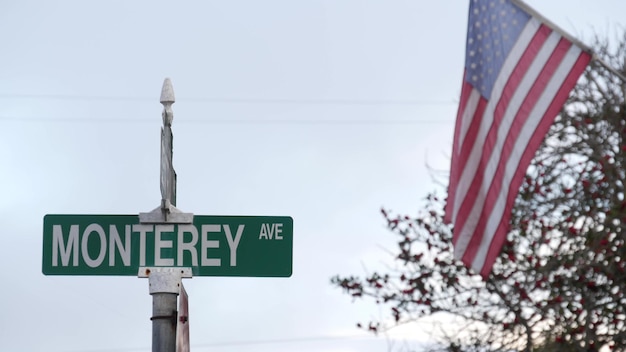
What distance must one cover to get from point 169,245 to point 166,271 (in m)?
0.15

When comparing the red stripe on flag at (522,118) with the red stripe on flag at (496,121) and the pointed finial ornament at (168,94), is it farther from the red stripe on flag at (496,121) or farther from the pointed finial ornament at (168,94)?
the pointed finial ornament at (168,94)

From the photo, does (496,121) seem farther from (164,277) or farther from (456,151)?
(164,277)

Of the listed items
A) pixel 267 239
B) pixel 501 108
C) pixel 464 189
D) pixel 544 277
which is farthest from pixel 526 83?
pixel 544 277

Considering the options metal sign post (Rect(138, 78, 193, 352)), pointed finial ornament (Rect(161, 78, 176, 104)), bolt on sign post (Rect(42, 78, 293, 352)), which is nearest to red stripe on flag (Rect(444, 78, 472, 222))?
bolt on sign post (Rect(42, 78, 293, 352))

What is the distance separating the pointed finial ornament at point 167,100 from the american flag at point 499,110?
2239 mm

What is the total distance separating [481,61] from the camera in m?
8.70

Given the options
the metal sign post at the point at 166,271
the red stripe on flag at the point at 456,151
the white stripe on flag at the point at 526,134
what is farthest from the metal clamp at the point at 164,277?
the red stripe on flag at the point at 456,151

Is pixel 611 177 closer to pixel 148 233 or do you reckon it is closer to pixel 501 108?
pixel 501 108

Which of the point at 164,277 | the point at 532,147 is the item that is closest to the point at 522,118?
the point at 532,147

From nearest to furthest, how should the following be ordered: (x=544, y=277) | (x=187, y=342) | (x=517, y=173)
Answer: (x=187, y=342), (x=517, y=173), (x=544, y=277)

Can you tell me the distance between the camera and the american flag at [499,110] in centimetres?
827

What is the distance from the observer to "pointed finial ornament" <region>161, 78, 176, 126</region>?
7125 millimetres

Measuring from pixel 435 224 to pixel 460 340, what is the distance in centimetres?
138

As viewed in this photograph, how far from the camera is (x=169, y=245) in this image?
23.4ft
